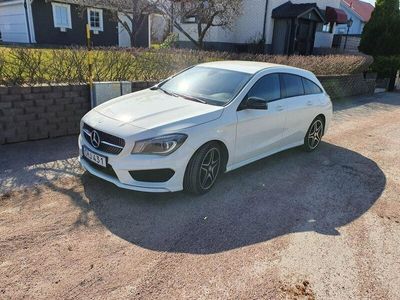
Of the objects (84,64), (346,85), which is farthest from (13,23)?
(346,85)

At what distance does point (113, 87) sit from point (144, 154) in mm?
3457

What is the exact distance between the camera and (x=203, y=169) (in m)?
4.39

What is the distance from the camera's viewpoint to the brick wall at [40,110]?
19.2 ft

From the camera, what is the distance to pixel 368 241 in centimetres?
382

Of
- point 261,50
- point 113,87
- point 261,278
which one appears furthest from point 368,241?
point 261,50

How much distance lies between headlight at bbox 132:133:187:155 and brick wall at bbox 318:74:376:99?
925 centimetres

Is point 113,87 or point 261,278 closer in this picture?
point 261,278

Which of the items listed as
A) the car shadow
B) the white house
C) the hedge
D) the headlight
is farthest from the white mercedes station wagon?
the white house

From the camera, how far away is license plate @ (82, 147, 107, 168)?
4121 millimetres

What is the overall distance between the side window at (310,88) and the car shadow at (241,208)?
148cm

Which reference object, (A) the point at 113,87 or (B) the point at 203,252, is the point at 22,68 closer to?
(A) the point at 113,87

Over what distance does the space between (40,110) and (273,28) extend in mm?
18150

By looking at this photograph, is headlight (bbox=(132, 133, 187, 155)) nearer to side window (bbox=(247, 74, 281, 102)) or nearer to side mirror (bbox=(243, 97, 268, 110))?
side mirror (bbox=(243, 97, 268, 110))

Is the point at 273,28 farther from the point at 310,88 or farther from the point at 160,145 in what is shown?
the point at 160,145
